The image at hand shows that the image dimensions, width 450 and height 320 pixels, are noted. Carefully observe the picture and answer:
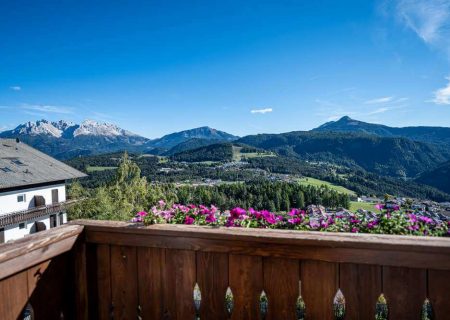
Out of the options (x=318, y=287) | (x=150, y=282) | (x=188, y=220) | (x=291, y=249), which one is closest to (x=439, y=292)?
(x=318, y=287)

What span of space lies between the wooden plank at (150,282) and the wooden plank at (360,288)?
42.4 inches

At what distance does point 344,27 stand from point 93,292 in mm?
20406

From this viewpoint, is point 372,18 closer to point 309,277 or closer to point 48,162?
point 309,277

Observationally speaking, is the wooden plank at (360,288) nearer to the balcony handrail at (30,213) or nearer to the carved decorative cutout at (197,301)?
the carved decorative cutout at (197,301)

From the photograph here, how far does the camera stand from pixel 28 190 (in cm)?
2336

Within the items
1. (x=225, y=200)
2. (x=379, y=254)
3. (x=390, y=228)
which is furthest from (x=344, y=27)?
(x=225, y=200)

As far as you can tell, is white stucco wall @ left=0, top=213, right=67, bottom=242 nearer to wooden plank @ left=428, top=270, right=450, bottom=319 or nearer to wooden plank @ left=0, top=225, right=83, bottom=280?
wooden plank @ left=0, top=225, right=83, bottom=280

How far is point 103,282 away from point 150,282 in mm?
378

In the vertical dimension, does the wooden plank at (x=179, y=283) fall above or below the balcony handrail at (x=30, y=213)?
above

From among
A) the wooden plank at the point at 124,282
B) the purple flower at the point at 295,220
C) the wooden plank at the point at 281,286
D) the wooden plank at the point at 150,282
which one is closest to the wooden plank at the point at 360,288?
the wooden plank at the point at 281,286

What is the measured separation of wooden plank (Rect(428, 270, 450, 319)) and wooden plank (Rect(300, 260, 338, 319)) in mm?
431

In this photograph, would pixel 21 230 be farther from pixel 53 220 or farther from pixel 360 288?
pixel 360 288

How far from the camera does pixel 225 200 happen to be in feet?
247

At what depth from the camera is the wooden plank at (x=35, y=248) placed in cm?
160
